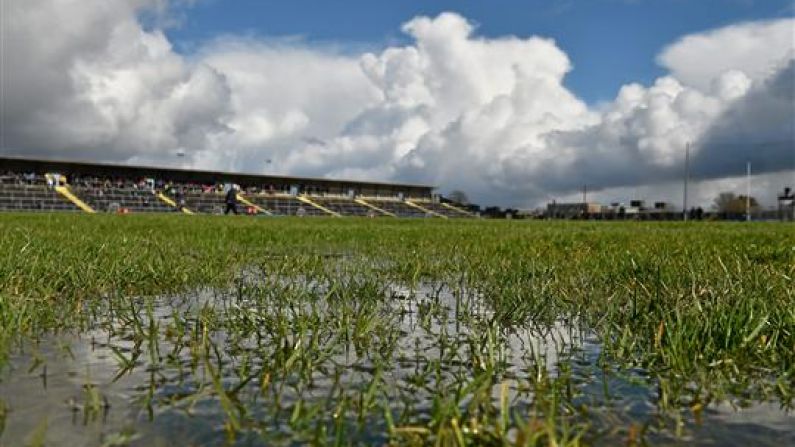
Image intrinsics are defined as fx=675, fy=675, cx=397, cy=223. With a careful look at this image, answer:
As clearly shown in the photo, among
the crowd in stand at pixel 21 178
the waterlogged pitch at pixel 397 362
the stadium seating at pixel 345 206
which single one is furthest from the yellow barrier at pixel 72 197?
the waterlogged pitch at pixel 397 362

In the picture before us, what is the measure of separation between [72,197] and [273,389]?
78739mm

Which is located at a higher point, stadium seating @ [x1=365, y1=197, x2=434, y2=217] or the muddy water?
stadium seating @ [x1=365, y1=197, x2=434, y2=217]

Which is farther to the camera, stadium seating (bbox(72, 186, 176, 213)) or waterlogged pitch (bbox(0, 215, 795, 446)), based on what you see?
stadium seating (bbox(72, 186, 176, 213))

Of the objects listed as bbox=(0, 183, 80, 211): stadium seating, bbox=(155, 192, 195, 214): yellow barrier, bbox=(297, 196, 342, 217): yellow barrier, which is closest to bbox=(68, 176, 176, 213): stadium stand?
bbox=(155, 192, 195, 214): yellow barrier

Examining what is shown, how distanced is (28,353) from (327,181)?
107m

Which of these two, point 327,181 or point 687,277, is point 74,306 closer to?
point 687,277

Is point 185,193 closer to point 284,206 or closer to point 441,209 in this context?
point 284,206

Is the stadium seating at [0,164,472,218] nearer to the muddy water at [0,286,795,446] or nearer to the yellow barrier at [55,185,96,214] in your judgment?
the yellow barrier at [55,185,96,214]

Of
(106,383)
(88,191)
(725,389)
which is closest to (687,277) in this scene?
(725,389)

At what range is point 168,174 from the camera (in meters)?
94.4

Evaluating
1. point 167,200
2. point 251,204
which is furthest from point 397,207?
point 167,200

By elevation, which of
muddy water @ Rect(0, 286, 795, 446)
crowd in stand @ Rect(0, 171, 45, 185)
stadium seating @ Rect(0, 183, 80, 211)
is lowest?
muddy water @ Rect(0, 286, 795, 446)

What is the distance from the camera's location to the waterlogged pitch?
2314mm

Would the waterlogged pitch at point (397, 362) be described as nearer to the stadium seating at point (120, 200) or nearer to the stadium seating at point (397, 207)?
the stadium seating at point (120, 200)
